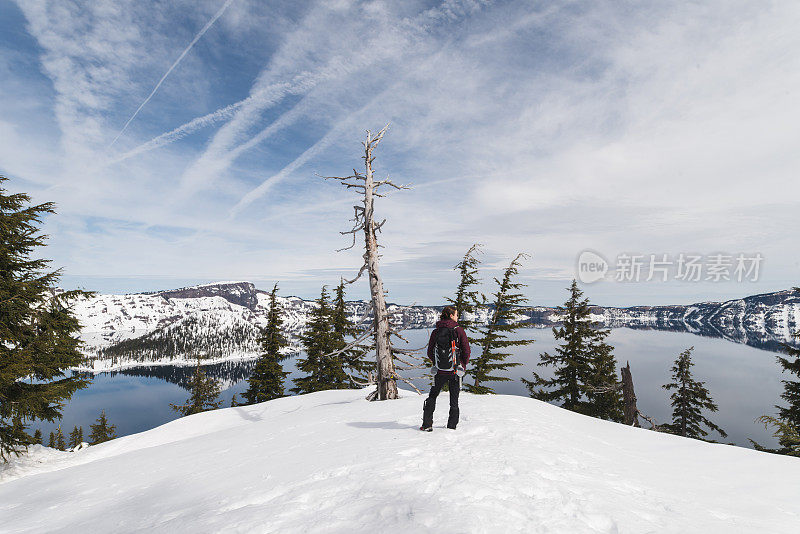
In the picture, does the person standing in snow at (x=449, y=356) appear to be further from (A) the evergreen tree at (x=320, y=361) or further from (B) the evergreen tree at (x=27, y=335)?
(A) the evergreen tree at (x=320, y=361)

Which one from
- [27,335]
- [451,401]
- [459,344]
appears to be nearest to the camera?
[451,401]

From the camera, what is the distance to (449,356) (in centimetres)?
672

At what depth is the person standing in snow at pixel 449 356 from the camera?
6.63 meters

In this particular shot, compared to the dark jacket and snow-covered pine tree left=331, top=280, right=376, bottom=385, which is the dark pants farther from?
snow-covered pine tree left=331, top=280, right=376, bottom=385

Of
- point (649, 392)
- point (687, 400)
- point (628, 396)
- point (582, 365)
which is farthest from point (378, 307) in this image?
point (649, 392)

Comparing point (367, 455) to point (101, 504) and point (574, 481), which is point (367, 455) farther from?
point (101, 504)

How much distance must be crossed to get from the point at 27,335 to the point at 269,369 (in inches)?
673

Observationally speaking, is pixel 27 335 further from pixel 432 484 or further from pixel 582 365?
pixel 582 365


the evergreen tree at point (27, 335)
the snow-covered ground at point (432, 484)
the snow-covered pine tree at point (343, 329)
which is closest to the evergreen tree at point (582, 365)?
the snow-covered pine tree at point (343, 329)

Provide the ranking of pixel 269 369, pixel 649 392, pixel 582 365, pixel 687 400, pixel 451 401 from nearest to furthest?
pixel 451 401
pixel 582 365
pixel 687 400
pixel 269 369
pixel 649 392

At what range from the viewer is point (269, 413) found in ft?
43.8

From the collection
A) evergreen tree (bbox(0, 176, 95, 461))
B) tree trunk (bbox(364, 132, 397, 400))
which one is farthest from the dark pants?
evergreen tree (bbox(0, 176, 95, 461))

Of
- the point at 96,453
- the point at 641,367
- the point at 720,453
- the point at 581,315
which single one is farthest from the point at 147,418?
the point at 641,367

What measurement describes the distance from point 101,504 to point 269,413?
27.5ft
